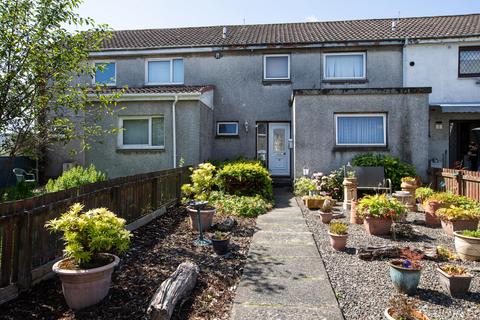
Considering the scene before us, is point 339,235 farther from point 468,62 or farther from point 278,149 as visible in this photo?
point 468,62

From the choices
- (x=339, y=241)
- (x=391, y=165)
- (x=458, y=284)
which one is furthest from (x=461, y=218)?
(x=391, y=165)

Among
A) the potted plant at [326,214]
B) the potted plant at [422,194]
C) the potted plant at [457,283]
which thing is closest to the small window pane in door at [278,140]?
the potted plant at [422,194]

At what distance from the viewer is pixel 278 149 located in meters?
15.7

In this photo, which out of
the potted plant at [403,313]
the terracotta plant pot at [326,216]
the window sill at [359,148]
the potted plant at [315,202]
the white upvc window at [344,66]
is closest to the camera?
the potted plant at [403,313]

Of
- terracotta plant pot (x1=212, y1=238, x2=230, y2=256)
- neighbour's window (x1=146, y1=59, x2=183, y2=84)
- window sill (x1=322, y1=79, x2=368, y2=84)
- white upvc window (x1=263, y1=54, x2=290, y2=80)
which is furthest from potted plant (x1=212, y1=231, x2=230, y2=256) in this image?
neighbour's window (x1=146, y1=59, x2=183, y2=84)

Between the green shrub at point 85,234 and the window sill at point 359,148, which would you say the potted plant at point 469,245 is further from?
the window sill at point 359,148

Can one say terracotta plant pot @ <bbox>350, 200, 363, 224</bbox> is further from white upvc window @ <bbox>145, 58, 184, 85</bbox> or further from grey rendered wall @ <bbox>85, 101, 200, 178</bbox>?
white upvc window @ <bbox>145, 58, 184, 85</bbox>

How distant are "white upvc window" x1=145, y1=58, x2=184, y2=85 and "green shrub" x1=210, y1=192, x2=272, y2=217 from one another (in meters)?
7.86

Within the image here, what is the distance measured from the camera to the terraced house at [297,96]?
12.5m

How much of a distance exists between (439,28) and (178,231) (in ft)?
51.7

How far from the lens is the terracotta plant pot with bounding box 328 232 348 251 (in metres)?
6.02

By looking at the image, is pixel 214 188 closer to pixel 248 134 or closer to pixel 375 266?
pixel 248 134

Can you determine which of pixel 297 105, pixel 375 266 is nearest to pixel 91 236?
pixel 375 266

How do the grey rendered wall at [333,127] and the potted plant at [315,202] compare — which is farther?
the grey rendered wall at [333,127]
